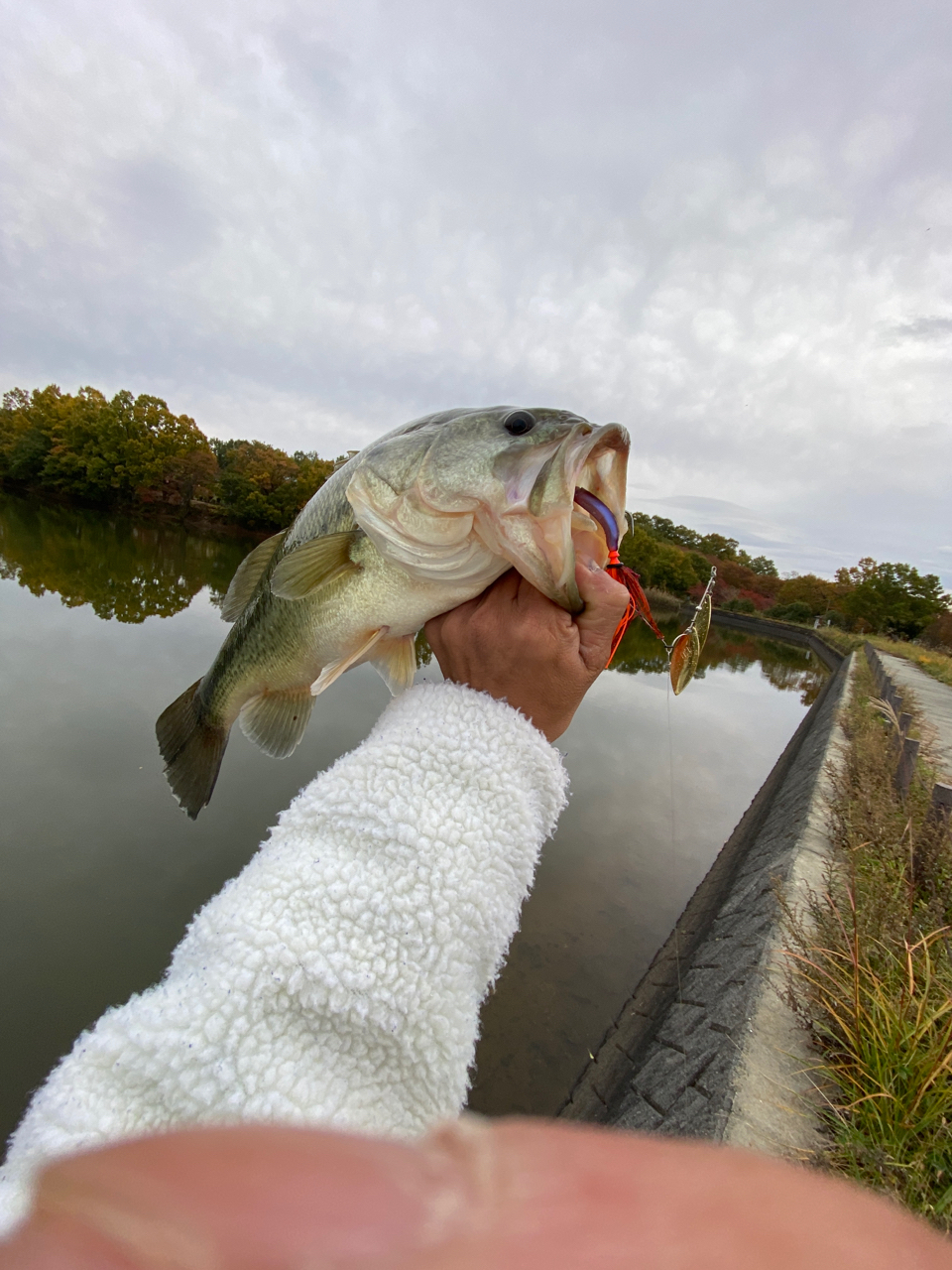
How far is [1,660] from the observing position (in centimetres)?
952

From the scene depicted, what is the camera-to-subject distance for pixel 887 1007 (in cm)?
236

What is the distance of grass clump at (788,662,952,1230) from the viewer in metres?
1.90

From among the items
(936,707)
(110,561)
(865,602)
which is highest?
(865,602)

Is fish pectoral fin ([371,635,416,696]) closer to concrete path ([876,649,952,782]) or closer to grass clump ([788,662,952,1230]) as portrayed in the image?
grass clump ([788,662,952,1230])

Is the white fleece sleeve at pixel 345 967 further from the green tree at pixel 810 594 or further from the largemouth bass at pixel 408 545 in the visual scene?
the green tree at pixel 810 594

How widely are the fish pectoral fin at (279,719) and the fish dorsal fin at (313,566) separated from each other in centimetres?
57

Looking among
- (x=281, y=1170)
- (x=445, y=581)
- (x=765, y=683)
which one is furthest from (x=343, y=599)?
(x=765, y=683)

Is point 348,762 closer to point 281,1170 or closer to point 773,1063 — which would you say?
point 281,1170

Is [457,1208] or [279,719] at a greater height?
[457,1208]

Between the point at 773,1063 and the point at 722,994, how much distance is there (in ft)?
2.97

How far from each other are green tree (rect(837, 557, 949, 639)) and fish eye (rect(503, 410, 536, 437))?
57.6m

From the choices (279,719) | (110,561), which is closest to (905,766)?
(279,719)

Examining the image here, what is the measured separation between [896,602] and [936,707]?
4546cm

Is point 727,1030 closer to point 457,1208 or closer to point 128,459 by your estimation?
point 457,1208
